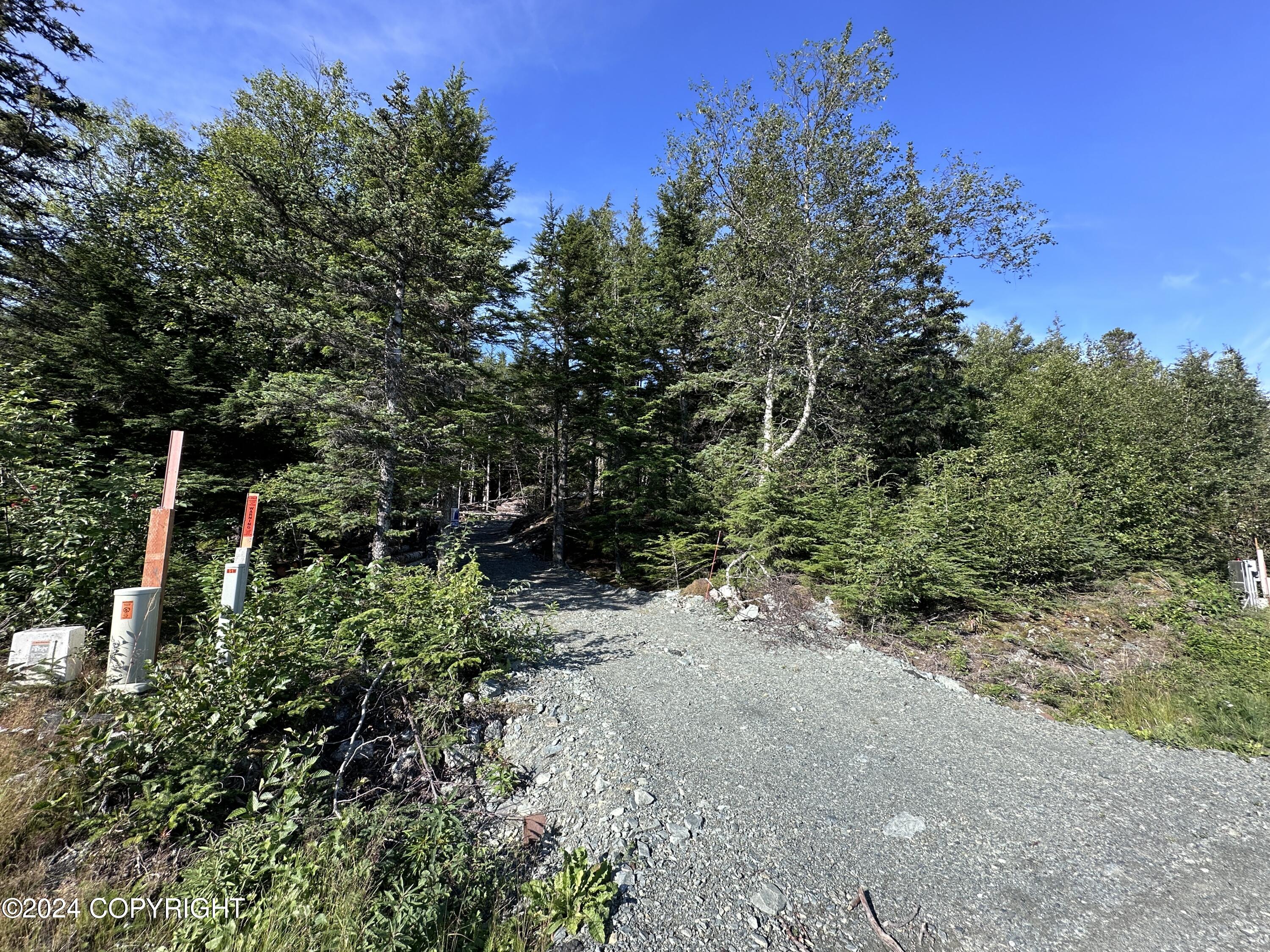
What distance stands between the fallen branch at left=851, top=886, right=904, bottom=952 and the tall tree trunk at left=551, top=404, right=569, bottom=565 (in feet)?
40.4

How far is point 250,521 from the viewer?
4.79 meters

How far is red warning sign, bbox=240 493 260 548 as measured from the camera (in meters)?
4.58

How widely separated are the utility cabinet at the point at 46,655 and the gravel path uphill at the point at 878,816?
3.73 metres

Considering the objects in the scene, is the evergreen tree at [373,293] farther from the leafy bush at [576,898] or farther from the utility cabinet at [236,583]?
the leafy bush at [576,898]

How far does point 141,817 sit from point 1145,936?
644cm

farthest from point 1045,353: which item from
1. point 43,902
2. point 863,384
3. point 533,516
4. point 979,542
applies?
point 43,902

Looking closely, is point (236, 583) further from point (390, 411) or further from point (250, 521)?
point (390, 411)

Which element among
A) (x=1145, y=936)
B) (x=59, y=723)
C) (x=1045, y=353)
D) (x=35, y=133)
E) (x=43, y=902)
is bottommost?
(x=1145, y=936)

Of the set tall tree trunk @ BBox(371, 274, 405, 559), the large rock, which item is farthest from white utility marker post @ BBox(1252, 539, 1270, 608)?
tall tree trunk @ BBox(371, 274, 405, 559)

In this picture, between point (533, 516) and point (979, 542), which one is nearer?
point (979, 542)

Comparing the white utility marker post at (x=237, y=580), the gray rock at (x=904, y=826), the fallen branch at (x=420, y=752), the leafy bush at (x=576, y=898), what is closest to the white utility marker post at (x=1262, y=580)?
the gray rock at (x=904, y=826)

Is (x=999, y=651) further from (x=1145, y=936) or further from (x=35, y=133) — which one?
(x=35, y=133)

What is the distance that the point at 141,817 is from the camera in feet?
9.04

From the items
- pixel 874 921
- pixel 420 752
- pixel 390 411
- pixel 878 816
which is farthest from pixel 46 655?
pixel 878 816
